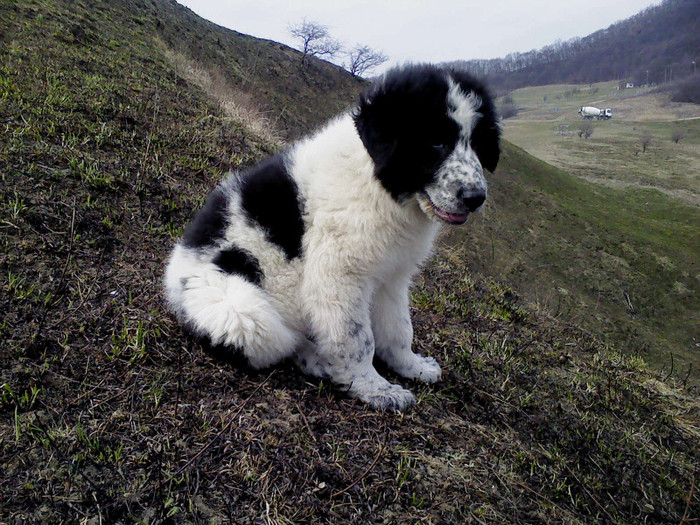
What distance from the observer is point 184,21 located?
27.3m

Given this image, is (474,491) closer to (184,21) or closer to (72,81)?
(72,81)

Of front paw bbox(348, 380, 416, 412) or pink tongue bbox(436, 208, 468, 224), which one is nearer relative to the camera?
pink tongue bbox(436, 208, 468, 224)

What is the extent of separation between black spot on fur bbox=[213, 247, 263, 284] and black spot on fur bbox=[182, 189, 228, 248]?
144 mm

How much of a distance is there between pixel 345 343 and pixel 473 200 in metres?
1.15

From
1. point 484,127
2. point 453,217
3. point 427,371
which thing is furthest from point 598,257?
point 453,217

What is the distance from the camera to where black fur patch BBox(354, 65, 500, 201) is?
2364 millimetres

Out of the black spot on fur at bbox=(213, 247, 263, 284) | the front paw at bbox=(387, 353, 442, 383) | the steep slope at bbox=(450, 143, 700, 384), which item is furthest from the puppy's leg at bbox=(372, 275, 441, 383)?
the steep slope at bbox=(450, 143, 700, 384)

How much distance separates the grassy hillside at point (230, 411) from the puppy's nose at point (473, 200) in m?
1.37

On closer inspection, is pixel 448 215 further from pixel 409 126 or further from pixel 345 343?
pixel 345 343

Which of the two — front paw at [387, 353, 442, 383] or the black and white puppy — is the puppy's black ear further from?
front paw at [387, 353, 442, 383]

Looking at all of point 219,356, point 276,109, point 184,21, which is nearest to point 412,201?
point 219,356

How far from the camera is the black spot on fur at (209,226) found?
278 cm

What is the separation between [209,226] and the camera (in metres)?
2.80

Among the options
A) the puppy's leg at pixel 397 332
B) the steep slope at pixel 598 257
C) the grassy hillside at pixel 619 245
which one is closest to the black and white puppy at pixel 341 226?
the puppy's leg at pixel 397 332
